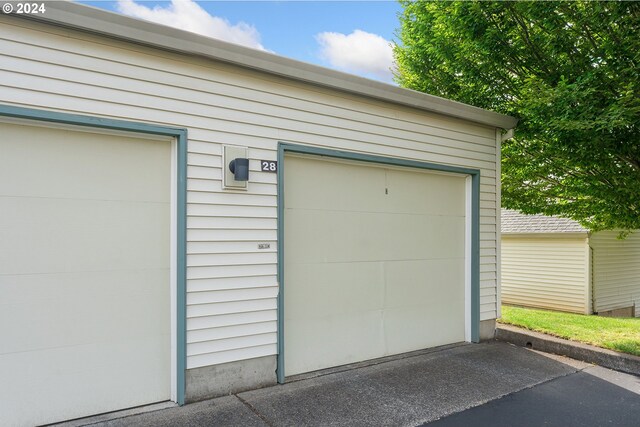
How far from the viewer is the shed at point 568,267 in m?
11.7

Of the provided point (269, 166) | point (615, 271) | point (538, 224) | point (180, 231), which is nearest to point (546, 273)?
point (538, 224)

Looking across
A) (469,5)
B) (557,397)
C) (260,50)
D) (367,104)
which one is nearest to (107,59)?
(260,50)

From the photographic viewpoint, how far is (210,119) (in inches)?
147

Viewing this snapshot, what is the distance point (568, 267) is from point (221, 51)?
11.8 m

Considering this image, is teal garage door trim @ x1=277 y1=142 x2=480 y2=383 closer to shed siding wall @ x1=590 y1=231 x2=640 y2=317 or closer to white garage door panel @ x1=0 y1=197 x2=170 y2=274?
white garage door panel @ x1=0 y1=197 x2=170 y2=274

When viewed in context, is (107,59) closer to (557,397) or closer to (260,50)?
(260,50)

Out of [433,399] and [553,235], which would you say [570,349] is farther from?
[553,235]

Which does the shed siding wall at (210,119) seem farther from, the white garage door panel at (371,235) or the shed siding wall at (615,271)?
the shed siding wall at (615,271)

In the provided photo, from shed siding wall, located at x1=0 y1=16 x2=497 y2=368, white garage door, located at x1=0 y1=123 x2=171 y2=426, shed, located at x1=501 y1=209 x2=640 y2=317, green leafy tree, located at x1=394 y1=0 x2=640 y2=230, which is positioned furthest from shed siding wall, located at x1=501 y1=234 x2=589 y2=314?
white garage door, located at x1=0 y1=123 x2=171 y2=426

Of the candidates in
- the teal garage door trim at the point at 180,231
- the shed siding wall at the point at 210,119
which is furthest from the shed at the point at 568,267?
the teal garage door trim at the point at 180,231

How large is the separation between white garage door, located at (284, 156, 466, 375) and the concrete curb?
0.80 meters

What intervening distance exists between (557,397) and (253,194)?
3.38 meters

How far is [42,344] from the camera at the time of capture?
3090mm

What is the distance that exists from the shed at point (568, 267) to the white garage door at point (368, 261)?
317 inches
